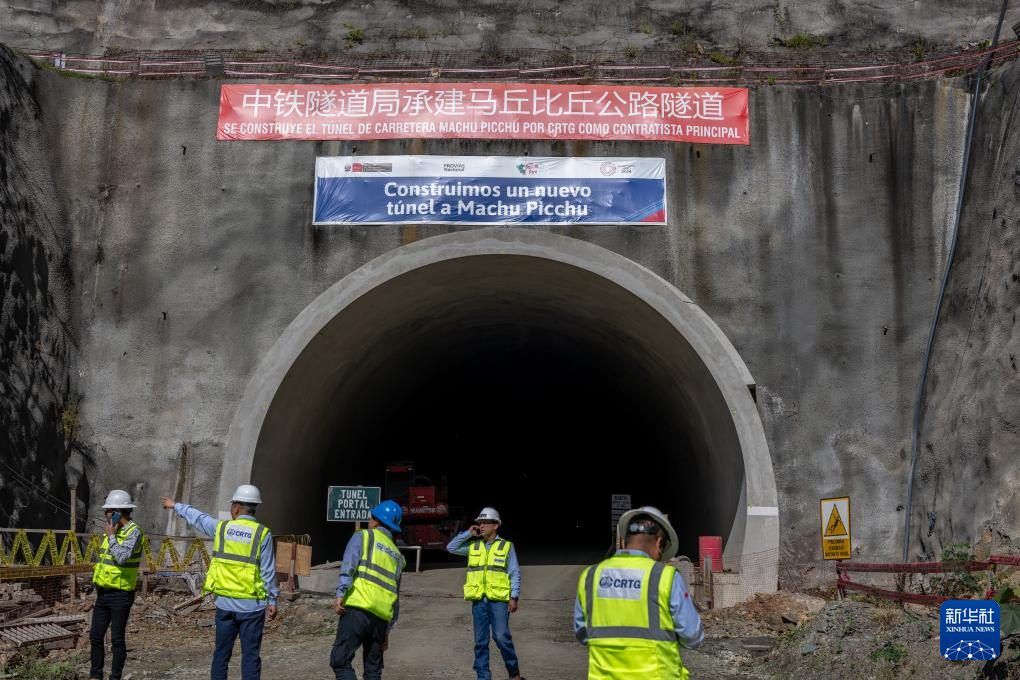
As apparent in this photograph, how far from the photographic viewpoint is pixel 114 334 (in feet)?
48.2

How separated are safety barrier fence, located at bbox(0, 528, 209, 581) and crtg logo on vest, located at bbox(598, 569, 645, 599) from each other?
882 centimetres

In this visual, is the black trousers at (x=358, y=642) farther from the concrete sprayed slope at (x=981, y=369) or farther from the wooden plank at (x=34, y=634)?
the concrete sprayed slope at (x=981, y=369)

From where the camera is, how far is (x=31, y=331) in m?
13.9

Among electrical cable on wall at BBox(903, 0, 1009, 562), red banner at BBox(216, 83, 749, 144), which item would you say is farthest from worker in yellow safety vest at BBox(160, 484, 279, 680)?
electrical cable on wall at BBox(903, 0, 1009, 562)

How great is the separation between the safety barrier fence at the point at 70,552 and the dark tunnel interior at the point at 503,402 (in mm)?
1303

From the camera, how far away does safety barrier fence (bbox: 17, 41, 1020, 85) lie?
50.5 feet

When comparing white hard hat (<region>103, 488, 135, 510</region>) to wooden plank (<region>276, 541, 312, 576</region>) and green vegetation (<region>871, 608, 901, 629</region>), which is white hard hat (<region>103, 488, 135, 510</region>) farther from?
green vegetation (<region>871, 608, 901, 629</region>)

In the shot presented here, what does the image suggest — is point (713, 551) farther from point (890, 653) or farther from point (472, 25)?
point (472, 25)

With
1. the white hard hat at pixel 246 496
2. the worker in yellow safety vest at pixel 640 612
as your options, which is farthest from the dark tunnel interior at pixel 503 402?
the worker in yellow safety vest at pixel 640 612

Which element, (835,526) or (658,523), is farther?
(835,526)

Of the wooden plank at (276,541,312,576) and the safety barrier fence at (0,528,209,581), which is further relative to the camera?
the wooden plank at (276,541,312,576)

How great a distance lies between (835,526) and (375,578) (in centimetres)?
634

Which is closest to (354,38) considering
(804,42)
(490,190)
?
(490,190)

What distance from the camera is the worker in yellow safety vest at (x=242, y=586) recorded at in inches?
272
